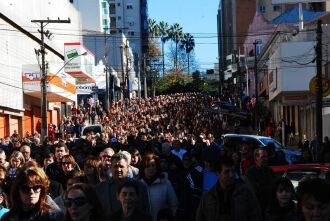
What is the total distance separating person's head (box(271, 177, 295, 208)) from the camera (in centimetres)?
704

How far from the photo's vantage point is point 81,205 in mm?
5453

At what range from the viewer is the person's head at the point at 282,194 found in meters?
7.04

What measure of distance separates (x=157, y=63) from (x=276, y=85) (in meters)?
116

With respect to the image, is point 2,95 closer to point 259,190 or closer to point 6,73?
point 6,73

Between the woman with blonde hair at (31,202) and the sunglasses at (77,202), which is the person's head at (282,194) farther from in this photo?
the woman with blonde hair at (31,202)

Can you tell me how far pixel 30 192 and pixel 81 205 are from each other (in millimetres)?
393

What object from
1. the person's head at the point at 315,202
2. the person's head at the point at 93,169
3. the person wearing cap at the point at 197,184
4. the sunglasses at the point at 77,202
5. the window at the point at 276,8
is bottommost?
the person wearing cap at the point at 197,184

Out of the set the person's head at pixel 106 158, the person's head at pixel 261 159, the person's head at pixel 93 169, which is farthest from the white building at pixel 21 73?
the person's head at pixel 261 159

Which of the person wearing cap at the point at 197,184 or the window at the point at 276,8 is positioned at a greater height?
the window at the point at 276,8

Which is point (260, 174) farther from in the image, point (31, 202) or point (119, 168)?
point (31, 202)

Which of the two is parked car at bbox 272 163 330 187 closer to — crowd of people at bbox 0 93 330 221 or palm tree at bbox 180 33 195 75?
crowd of people at bbox 0 93 330 221

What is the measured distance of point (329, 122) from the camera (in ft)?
118

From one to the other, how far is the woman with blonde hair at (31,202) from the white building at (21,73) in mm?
35980

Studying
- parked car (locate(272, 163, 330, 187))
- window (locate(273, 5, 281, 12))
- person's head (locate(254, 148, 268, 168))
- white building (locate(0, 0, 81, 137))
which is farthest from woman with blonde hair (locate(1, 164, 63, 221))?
window (locate(273, 5, 281, 12))
